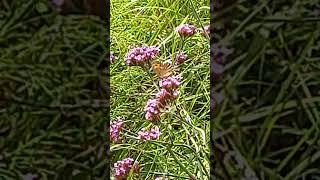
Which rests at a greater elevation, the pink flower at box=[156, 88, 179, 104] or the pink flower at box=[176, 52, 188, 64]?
the pink flower at box=[176, 52, 188, 64]

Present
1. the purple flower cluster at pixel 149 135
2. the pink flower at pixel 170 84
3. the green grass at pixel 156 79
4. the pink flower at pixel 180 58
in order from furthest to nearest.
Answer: the pink flower at pixel 180 58 → the green grass at pixel 156 79 → the purple flower cluster at pixel 149 135 → the pink flower at pixel 170 84

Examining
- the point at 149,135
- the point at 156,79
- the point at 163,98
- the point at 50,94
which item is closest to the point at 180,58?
the point at 156,79

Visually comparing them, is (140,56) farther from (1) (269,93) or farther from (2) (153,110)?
(1) (269,93)

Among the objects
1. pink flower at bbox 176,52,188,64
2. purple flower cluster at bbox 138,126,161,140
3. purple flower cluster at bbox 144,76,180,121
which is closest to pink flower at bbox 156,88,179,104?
purple flower cluster at bbox 144,76,180,121

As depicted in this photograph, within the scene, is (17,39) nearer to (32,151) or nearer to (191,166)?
(32,151)

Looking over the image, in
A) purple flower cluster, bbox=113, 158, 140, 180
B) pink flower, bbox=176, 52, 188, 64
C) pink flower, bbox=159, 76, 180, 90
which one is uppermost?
pink flower, bbox=176, 52, 188, 64

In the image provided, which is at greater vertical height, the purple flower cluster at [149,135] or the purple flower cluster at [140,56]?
the purple flower cluster at [140,56]

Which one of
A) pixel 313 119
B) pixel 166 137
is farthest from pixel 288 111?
pixel 166 137

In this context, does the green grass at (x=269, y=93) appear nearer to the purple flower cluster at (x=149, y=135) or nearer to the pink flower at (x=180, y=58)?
the purple flower cluster at (x=149, y=135)

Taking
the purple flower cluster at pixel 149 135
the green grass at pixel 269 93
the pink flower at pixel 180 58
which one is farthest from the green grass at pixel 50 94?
the pink flower at pixel 180 58

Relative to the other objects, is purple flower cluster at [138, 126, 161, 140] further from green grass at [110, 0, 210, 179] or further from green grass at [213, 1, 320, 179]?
green grass at [213, 1, 320, 179]
